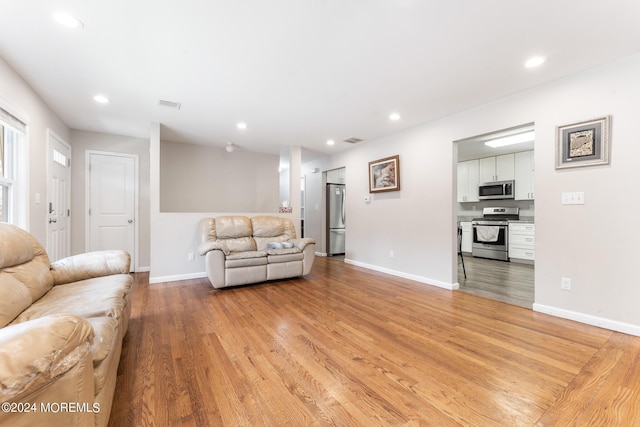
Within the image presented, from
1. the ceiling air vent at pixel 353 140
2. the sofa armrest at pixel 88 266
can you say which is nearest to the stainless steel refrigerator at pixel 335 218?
the ceiling air vent at pixel 353 140

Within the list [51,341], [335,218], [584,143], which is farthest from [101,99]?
[584,143]

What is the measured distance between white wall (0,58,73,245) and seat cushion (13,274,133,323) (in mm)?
1586

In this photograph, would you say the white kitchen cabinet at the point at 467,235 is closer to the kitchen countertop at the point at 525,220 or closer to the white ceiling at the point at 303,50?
the kitchen countertop at the point at 525,220

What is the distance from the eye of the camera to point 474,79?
104 inches

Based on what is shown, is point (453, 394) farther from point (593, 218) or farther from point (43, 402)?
point (593, 218)

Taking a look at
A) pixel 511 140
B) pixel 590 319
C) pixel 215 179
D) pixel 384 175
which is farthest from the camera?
pixel 215 179

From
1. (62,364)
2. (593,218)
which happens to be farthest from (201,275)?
(593,218)

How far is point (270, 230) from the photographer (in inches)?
177

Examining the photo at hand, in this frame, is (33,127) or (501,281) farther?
(501,281)

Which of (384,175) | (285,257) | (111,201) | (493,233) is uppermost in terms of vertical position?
(384,175)

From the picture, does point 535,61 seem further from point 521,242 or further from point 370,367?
point 521,242

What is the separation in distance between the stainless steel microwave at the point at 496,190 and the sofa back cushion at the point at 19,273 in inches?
279

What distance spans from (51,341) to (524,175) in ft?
23.0

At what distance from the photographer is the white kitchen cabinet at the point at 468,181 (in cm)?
631
